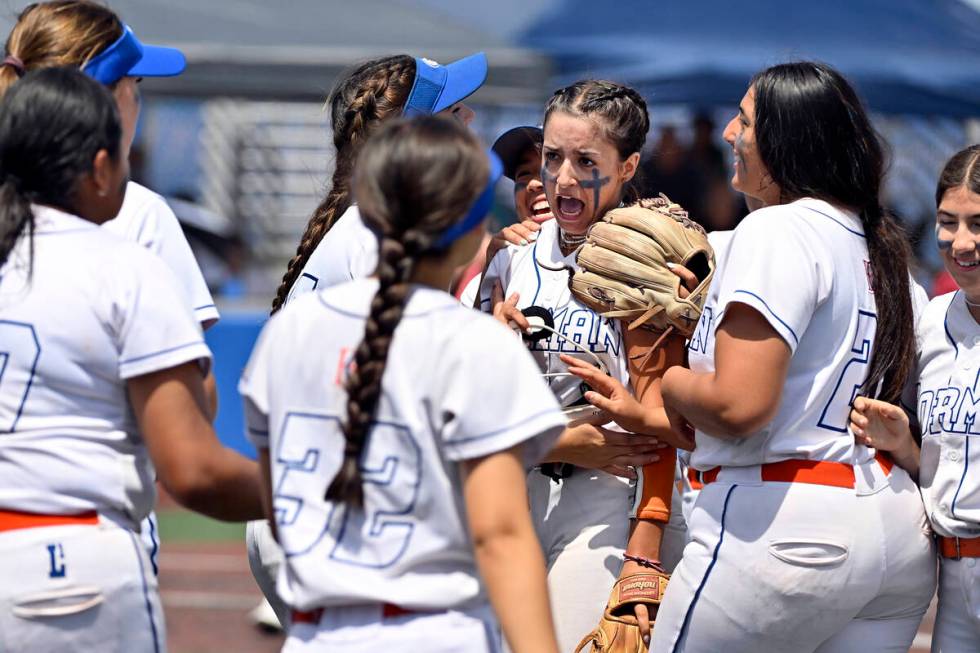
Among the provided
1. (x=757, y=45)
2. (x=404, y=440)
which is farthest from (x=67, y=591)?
(x=757, y=45)

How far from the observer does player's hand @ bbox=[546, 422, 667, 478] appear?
Answer: 346 centimetres

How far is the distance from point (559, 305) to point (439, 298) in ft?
4.22

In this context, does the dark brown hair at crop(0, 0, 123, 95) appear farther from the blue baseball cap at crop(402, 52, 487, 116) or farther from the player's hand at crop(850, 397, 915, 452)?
the player's hand at crop(850, 397, 915, 452)

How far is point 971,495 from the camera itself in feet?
10.2

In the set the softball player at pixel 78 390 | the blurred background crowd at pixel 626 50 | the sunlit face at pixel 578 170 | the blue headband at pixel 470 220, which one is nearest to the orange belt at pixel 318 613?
the softball player at pixel 78 390

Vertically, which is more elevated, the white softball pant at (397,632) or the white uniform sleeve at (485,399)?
the white uniform sleeve at (485,399)

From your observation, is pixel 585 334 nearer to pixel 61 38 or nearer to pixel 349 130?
pixel 349 130

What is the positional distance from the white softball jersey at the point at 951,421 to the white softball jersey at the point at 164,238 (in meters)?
1.70

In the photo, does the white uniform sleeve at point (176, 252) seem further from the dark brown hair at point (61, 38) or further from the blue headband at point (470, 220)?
the blue headband at point (470, 220)

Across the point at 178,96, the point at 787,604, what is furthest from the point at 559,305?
the point at 178,96

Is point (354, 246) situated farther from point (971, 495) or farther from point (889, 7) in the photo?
point (889, 7)

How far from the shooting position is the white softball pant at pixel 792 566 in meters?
2.98

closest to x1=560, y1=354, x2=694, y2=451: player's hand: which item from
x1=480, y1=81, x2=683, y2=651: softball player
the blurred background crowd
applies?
x1=480, y1=81, x2=683, y2=651: softball player

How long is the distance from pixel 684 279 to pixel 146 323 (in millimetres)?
A: 1475
